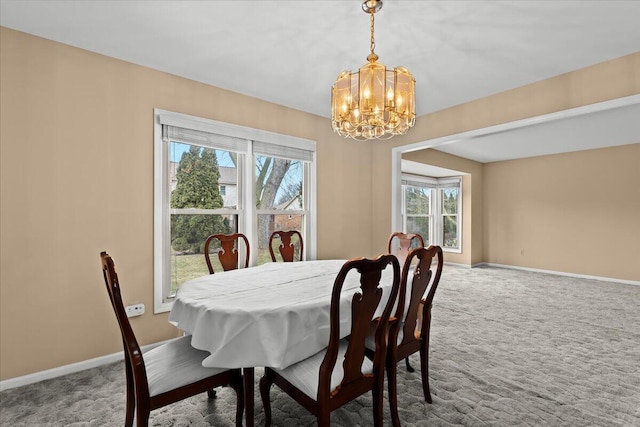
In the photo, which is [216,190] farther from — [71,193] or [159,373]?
[159,373]

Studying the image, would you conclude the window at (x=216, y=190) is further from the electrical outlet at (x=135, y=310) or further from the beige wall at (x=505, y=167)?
the beige wall at (x=505, y=167)

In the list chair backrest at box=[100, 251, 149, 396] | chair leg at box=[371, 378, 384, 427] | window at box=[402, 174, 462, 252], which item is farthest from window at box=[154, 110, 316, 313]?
window at box=[402, 174, 462, 252]

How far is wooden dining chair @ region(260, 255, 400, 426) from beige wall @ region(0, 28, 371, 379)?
1.79m

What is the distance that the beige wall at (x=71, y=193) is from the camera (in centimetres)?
223

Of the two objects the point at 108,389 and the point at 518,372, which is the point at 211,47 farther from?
the point at 518,372

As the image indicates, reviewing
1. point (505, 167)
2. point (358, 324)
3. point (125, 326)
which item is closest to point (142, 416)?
point (125, 326)

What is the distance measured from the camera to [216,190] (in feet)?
10.9

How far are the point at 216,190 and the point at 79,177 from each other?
117 centimetres

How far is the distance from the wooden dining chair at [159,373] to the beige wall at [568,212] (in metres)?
7.13

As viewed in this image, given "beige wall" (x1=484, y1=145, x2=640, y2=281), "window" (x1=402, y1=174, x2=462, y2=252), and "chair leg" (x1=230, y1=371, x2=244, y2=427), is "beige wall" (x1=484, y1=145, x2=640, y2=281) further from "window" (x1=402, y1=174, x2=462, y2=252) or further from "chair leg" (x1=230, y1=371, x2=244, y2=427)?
"chair leg" (x1=230, y1=371, x2=244, y2=427)

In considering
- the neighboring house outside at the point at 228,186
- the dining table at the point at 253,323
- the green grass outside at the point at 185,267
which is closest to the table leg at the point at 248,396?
the dining table at the point at 253,323

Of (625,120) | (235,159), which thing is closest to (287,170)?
(235,159)

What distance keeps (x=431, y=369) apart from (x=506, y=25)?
8.57 ft

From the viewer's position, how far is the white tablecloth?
1.46 m
